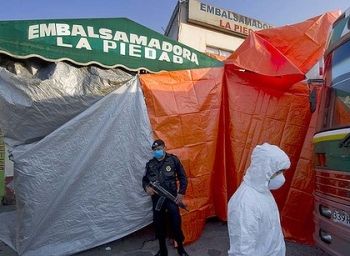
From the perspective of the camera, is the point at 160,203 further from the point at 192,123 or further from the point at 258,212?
the point at 258,212

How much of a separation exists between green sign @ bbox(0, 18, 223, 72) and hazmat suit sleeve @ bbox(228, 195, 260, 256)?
3.13m

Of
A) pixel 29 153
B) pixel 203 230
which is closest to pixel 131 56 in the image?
pixel 29 153

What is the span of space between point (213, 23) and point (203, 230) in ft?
32.1

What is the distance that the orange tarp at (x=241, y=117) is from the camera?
15.7ft

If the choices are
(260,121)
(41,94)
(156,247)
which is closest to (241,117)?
(260,121)

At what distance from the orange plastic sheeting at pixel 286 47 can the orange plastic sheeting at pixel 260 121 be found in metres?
0.28

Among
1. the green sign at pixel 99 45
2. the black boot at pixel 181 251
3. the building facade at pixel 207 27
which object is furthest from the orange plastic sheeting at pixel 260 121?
the building facade at pixel 207 27

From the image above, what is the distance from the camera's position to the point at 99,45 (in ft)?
14.8

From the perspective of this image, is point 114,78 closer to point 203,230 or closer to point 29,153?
point 29,153

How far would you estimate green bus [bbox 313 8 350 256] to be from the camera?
297 cm

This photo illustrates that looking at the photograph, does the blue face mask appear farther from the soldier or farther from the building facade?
the building facade

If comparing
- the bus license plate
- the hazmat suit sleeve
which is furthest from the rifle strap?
the hazmat suit sleeve

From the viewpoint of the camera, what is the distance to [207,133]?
5012 millimetres

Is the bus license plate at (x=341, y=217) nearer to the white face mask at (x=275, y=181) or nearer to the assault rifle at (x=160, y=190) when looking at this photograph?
the white face mask at (x=275, y=181)
